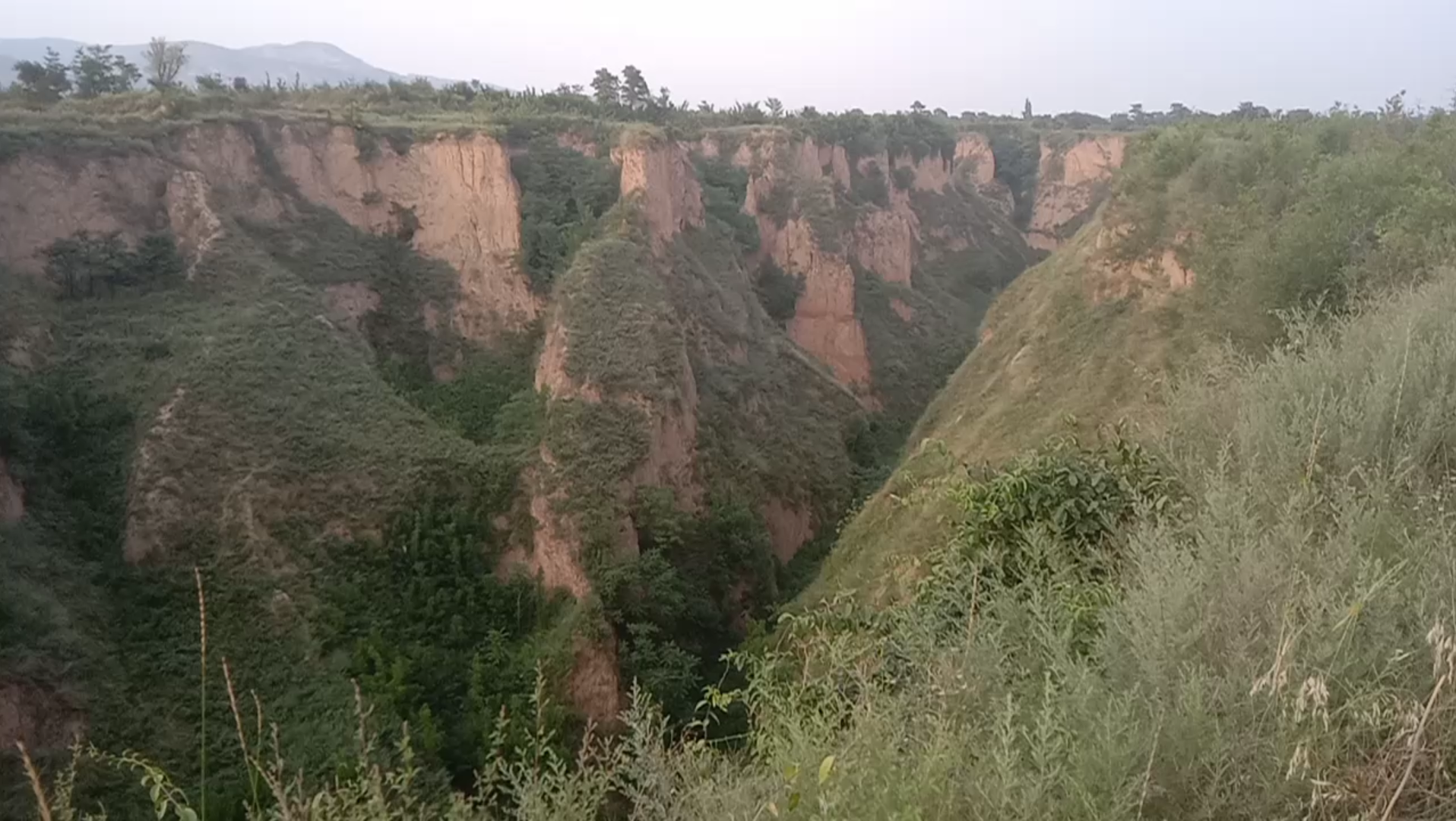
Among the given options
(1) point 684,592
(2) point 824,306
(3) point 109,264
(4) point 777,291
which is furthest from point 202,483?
(2) point 824,306

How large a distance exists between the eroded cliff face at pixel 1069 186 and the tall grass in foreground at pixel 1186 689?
4334 centimetres

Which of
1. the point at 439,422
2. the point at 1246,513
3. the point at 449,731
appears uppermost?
the point at 1246,513

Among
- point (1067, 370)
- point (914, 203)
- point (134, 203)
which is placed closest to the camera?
point (1067, 370)

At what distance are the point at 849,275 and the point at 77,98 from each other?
22.3 m

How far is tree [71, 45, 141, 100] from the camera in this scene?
1084 inches

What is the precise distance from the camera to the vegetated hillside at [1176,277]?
31.4 ft

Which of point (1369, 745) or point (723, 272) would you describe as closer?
point (1369, 745)

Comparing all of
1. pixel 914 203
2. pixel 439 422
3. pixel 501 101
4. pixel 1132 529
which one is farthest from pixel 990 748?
pixel 914 203

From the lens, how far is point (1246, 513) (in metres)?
3.65

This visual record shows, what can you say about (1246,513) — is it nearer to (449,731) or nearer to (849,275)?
(449,731)

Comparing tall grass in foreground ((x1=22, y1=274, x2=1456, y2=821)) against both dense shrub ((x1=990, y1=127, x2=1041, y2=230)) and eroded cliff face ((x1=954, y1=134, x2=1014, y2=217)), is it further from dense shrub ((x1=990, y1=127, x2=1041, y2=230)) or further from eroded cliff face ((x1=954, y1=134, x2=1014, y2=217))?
dense shrub ((x1=990, y1=127, x2=1041, y2=230))

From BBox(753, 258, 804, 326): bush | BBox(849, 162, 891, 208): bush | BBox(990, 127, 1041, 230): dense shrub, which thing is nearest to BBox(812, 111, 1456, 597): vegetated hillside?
BBox(753, 258, 804, 326): bush

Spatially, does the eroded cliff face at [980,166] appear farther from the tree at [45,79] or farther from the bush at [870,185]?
the tree at [45,79]

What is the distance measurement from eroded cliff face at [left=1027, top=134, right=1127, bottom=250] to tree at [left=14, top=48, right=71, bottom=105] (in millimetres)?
39796
